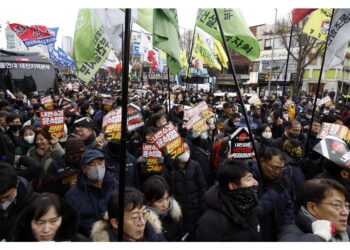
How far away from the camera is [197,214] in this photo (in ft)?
12.0

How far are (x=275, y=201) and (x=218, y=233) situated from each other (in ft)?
3.14

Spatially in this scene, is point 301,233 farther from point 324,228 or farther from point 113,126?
point 113,126

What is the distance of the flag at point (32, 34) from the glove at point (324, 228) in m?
14.2

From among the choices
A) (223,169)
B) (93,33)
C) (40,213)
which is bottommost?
(40,213)

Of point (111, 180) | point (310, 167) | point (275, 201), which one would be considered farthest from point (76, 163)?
point (310, 167)

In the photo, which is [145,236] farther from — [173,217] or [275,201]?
[275,201]

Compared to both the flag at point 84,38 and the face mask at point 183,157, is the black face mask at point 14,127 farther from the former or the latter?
the face mask at point 183,157

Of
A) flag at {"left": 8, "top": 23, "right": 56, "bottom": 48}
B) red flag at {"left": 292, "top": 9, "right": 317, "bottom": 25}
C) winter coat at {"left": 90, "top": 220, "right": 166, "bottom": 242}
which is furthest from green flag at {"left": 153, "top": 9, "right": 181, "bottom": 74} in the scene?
flag at {"left": 8, "top": 23, "right": 56, "bottom": 48}

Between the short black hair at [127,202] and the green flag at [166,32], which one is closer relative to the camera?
the short black hair at [127,202]

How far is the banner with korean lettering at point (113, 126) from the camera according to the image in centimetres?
431

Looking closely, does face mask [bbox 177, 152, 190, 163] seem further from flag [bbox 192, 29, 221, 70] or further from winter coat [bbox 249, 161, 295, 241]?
flag [bbox 192, 29, 221, 70]

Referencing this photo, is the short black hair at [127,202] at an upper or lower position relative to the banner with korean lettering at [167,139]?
lower

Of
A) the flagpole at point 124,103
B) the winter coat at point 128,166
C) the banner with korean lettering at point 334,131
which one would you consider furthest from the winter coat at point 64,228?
the banner with korean lettering at point 334,131

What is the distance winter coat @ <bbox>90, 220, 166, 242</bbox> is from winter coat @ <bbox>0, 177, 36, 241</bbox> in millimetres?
685
